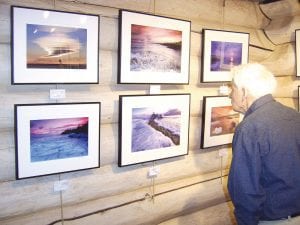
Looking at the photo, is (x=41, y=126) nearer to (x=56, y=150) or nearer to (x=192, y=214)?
(x=56, y=150)

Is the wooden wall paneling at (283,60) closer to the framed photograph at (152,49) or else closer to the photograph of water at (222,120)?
the photograph of water at (222,120)

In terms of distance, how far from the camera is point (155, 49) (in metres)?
1.93

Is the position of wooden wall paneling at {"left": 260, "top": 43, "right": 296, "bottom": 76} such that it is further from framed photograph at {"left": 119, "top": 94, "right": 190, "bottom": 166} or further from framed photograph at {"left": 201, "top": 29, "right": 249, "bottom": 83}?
framed photograph at {"left": 119, "top": 94, "right": 190, "bottom": 166}

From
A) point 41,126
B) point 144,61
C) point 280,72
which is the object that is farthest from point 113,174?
point 280,72

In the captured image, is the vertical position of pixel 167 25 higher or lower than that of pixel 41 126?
higher

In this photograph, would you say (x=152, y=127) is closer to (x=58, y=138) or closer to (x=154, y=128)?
(x=154, y=128)

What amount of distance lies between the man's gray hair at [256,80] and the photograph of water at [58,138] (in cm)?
90

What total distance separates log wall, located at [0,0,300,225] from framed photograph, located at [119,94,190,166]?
0.18ft

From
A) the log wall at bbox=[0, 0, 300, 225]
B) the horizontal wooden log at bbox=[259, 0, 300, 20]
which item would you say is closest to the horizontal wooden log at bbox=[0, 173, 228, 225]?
the log wall at bbox=[0, 0, 300, 225]

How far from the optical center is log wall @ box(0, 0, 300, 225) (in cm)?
155

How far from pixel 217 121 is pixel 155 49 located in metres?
0.82

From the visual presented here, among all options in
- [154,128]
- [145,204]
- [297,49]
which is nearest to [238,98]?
[154,128]

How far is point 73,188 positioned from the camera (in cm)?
174

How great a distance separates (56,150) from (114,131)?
0.39m
